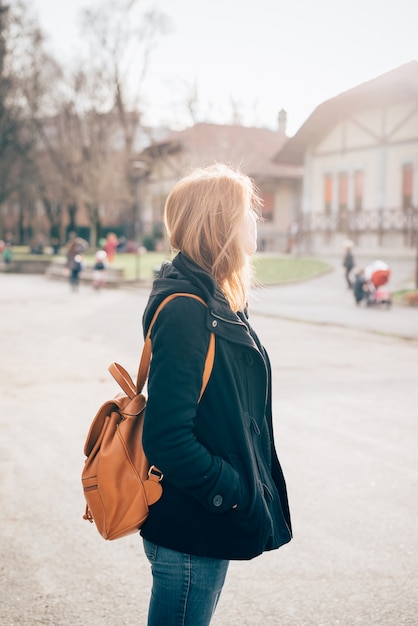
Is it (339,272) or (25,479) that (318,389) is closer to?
(25,479)

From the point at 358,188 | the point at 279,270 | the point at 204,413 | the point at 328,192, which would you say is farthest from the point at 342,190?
the point at 204,413

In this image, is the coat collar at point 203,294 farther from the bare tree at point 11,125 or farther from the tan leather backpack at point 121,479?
the bare tree at point 11,125

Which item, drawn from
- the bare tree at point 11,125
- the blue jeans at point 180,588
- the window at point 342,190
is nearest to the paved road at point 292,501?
the blue jeans at point 180,588

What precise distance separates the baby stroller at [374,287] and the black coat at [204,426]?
17.1 m

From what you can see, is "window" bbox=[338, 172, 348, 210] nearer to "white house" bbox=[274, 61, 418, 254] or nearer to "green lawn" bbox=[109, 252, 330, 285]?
"white house" bbox=[274, 61, 418, 254]

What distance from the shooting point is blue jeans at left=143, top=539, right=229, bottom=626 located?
2.12m

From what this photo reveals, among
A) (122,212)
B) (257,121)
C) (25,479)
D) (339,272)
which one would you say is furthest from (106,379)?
(122,212)

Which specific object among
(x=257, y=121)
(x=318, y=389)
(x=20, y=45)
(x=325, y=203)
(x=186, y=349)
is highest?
(x=20, y=45)

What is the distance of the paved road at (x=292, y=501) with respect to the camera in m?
3.52

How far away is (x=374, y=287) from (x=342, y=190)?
18.7 m

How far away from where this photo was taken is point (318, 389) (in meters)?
8.81

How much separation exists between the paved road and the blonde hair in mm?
618

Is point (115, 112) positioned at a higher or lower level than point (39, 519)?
higher

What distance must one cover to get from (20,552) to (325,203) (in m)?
35.2
